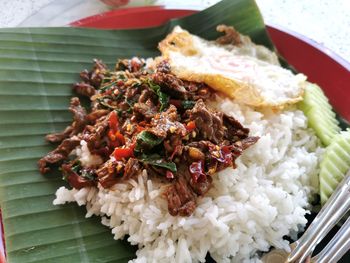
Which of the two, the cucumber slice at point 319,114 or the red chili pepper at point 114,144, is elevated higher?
the cucumber slice at point 319,114

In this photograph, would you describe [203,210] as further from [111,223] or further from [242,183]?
[111,223]

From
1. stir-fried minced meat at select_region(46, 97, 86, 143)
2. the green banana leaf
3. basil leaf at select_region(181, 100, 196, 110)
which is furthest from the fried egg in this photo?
stir-fried minced meat at select_region(46, 97, 86, 143)

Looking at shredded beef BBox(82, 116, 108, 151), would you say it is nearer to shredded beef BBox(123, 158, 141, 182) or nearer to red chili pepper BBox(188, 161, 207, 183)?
shredded beef BBox(123, 158, 141, 182)

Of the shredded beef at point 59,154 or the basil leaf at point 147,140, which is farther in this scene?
the shredded beef at point 59,154

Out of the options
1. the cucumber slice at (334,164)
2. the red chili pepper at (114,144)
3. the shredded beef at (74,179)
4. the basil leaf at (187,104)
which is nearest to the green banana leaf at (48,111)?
the shredded beef at (74,179)

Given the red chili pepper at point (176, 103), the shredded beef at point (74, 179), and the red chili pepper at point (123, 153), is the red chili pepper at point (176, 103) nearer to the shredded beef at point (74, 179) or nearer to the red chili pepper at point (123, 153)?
the red chili pepper at point (123, 153)

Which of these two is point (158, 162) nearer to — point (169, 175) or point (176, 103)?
point (169, 175)

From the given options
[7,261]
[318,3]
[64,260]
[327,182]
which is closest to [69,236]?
[64,260]
